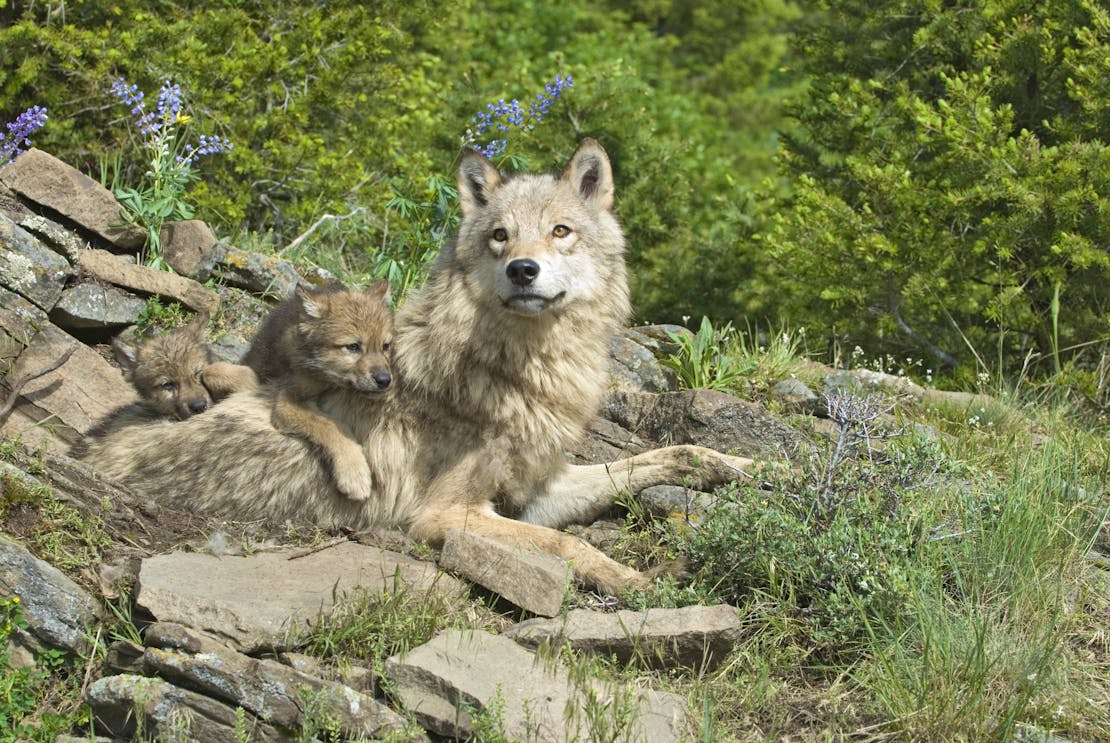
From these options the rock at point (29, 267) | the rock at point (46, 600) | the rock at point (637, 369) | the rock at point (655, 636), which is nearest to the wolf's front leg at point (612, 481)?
the rock at point (655, 636)

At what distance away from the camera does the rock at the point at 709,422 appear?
6613mm

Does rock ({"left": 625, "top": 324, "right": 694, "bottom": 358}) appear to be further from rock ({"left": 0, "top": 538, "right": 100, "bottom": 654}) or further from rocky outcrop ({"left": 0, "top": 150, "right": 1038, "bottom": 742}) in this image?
rock ({"left": 0, "top": 538, "right": 100, "bottom": 654})

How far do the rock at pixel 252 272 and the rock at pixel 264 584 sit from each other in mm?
2977

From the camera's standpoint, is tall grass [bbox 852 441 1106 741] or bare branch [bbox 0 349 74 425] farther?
bare branch [bbox 0 349 74 425]

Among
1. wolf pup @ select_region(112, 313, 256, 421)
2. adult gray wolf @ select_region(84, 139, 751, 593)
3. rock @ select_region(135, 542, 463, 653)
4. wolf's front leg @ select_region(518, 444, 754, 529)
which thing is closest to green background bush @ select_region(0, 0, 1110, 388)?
wolf pup @ select_region(112, 313, 256, 421)

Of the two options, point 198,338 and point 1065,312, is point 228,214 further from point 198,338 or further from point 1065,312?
point 1065,312

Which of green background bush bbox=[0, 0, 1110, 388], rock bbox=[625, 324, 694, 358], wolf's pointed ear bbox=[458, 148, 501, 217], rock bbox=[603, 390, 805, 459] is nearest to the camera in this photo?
wolf's pointed ear bbox=[458, 148, 501, 217]

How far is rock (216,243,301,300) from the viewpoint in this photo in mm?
7801

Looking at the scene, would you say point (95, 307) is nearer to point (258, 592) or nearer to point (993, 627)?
point (258, 592)

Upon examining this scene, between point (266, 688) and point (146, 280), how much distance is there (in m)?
3.94

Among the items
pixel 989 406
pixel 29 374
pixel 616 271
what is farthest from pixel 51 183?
pixel 989 406

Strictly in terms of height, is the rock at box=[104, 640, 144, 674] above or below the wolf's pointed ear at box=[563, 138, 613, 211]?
below

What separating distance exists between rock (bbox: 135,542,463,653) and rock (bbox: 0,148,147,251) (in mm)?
3276

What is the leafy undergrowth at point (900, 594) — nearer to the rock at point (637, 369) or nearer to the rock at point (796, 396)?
the rock at point (796, 396)
